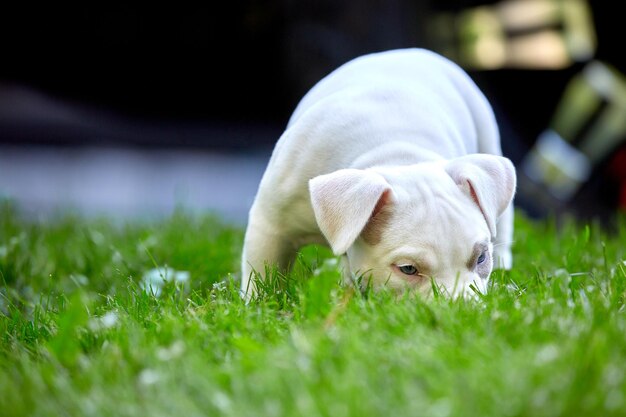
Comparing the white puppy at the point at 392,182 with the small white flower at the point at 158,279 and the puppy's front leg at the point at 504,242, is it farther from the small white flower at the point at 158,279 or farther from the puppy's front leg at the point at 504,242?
the small white flower at the point at 158,279

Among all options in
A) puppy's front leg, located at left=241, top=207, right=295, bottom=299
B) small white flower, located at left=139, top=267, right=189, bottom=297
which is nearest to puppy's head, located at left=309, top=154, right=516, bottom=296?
puppy's front leg, located at left=241, top=207, right=295, bottom=299

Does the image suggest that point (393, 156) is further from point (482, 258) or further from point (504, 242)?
point (504, 242)

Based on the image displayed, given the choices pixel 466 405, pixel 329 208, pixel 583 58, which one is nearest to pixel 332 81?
pixel 329 208

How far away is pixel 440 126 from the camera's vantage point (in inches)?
162

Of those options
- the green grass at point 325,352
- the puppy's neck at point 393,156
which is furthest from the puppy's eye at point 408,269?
the puppy's neck at point 393,156

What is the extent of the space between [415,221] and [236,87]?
255 inches

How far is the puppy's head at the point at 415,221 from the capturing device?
330 centimetres

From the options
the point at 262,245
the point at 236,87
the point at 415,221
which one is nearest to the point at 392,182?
the point at 415,221

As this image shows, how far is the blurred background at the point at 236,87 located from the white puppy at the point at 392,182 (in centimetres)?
239

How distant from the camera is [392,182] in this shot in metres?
3.52

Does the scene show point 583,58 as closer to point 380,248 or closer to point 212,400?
point 380,248

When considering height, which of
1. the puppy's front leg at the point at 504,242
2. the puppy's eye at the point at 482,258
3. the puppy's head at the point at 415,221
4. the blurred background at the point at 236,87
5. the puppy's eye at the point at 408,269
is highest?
the puppy's head at the point at 415,221

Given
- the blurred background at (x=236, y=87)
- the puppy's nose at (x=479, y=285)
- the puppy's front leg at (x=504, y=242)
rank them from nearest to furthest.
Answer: the puppy's nose at (x=479, y=285) → the puppy's front leg at (x=504, y=242) → the blurred background at (x=236, y=87)

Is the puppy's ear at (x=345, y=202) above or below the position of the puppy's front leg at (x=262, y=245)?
above
